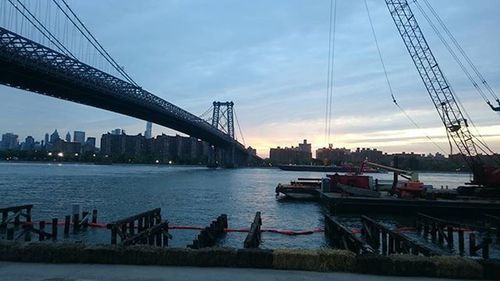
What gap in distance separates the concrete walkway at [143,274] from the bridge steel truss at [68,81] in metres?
55.9

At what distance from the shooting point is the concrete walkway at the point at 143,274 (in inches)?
337

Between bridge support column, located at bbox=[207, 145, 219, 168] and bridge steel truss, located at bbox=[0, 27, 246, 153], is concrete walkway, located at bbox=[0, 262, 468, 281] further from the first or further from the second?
bridge support column, located at bbox=[207, 145, 219, 168]

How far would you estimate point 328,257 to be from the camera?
961 cm

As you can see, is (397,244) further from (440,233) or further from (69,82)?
(69,82)

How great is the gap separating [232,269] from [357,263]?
2561mm

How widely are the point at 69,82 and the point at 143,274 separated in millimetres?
68169

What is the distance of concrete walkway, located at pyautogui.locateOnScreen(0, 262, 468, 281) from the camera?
8555 millimetres

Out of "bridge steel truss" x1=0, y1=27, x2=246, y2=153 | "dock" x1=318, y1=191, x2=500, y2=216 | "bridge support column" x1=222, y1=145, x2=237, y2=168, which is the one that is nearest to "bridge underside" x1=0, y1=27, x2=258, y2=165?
"bridge steel truss" x1=0, y1=27, x2=246, y2=153

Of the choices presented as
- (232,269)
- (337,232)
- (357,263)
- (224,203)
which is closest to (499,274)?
(357,263)

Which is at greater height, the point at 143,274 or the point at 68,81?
the point at 68,81

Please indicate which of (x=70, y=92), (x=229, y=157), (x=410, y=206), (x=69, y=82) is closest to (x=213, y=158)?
(x=229, y=157)

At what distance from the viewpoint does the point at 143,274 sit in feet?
29.3

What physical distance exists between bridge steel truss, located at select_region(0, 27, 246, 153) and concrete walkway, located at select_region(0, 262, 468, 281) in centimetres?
5594

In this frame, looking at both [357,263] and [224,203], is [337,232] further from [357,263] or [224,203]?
[224,203]
